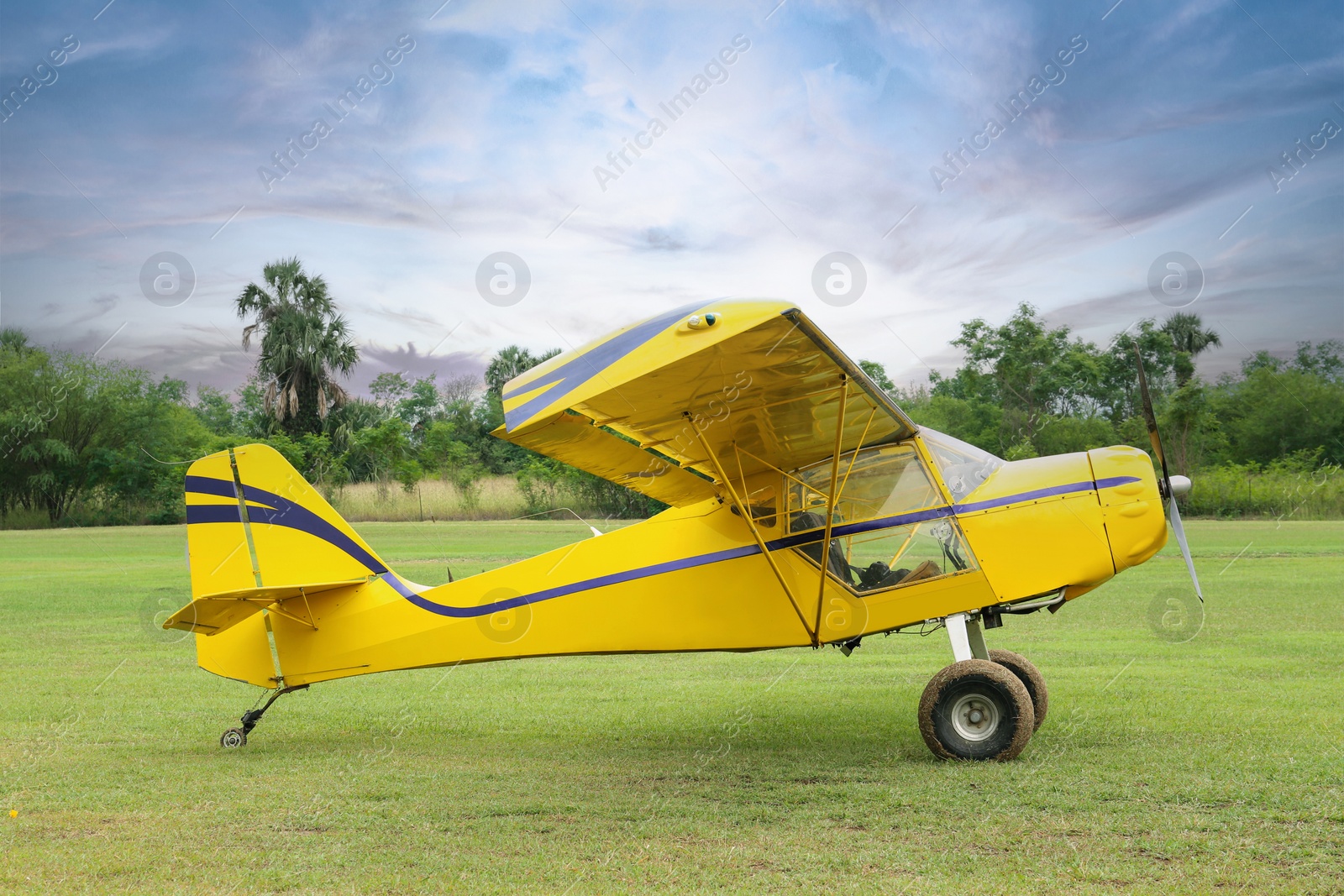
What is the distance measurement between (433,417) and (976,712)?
5680cm

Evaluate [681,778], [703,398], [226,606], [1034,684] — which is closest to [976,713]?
[1034,684]

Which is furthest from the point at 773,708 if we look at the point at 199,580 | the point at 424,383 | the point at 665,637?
the point at 424,383

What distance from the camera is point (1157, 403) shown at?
141ft

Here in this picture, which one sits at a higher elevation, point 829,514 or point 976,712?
point 829,514

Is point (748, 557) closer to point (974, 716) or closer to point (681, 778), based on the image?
point (681, 778)

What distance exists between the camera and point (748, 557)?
22.6ft

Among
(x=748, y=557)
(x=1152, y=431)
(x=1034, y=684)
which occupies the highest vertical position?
(x=1152, y=431)

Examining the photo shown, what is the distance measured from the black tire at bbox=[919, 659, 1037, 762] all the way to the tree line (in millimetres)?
25956

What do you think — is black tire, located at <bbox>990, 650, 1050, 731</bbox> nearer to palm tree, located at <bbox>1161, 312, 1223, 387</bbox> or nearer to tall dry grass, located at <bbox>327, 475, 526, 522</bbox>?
tall dry grass, located at <bbox>327, 475, 526, 522</bbox>

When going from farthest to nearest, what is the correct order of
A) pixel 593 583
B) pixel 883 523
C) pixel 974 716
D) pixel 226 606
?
pixel 593 583 → pixel 883 523 → pixel 226 606 → pixel 974 716

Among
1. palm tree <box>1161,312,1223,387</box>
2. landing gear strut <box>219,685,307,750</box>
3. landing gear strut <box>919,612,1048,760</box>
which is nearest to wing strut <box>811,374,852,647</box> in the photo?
landing gear strut <box>919,612,1048,760</box>

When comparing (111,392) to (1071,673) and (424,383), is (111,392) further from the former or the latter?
(1071,673)

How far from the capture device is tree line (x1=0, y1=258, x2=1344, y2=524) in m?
38.2

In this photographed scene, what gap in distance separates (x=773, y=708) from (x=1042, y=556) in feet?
10.8
